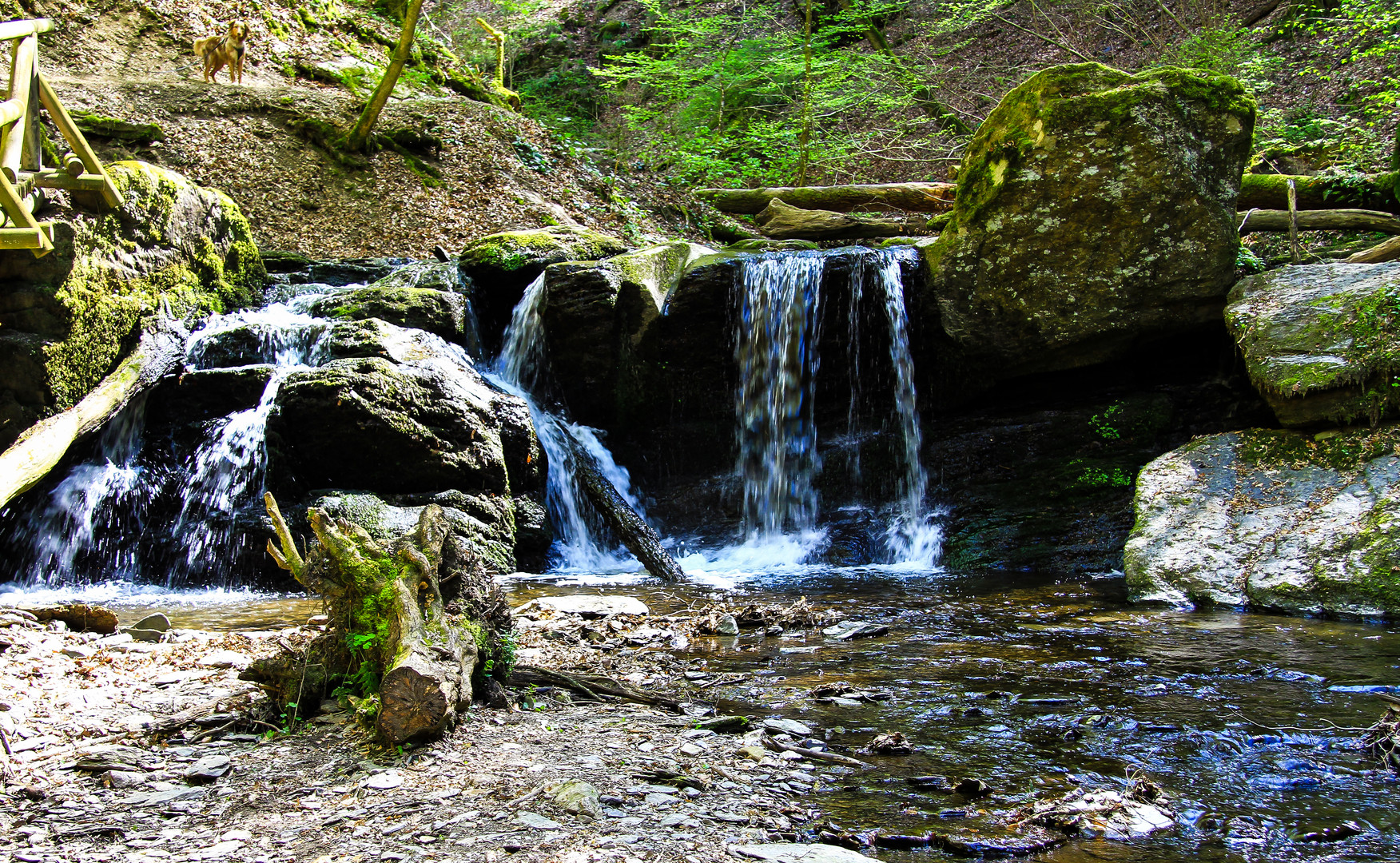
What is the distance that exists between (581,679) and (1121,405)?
7406mm

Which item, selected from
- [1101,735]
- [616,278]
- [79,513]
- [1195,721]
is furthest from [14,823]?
[616,278]

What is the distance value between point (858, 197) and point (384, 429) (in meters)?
9.18

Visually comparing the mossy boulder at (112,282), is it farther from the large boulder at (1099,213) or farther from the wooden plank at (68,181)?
the large boulder at (1099,213)

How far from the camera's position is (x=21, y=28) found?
5918mm

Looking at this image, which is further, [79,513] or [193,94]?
[193,94]

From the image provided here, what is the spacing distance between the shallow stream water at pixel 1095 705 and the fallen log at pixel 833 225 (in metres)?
7.61

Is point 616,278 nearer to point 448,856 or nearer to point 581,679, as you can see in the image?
point 581,679

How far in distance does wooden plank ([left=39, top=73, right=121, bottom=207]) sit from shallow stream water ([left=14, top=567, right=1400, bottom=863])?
14.0 feet

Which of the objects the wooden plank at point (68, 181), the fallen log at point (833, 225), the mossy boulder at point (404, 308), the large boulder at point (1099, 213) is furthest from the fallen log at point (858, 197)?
the wooden plank at point (68, 181)

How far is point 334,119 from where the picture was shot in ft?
48.2

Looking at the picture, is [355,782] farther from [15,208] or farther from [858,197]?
[858,197]

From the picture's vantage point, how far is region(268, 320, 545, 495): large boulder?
7422mm

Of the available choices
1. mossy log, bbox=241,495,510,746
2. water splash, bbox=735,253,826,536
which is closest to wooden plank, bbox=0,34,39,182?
mossy log, bbox=241,495,510,746

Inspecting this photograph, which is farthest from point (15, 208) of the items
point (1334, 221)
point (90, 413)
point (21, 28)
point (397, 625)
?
point (1334, 221)
